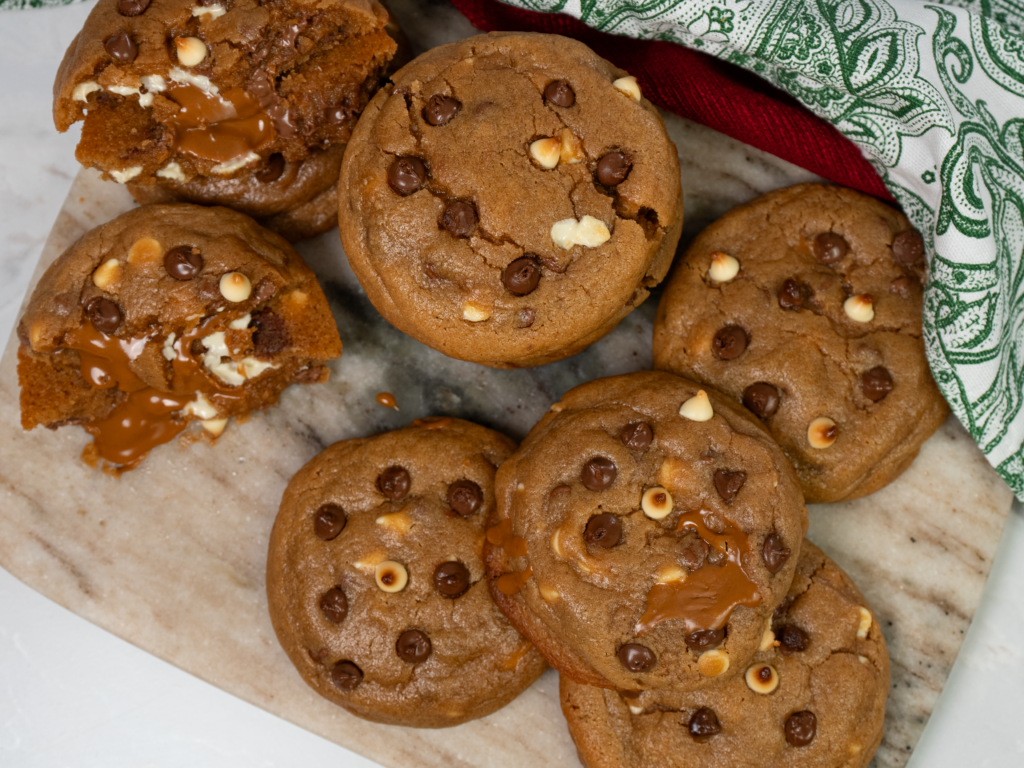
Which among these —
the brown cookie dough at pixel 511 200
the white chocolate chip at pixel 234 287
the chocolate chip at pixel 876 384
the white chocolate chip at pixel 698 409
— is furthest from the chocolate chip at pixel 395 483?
the chocolate chip at pixel 876 384

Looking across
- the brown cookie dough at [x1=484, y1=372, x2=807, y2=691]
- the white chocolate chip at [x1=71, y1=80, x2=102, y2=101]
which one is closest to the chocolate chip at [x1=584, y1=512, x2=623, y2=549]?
the brown cookie dough at [x1=484, y1=372, x2=807, y2=691]

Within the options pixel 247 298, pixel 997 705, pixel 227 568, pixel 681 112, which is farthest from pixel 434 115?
pixel 997 705

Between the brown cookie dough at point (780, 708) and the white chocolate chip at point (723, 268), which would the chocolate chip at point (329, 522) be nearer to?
the brown cookie dough at point (780, 708)

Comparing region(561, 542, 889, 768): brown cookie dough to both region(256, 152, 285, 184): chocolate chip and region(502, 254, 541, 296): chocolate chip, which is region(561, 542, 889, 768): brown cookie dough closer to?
region(502, 254, 541, 296): chocolate chip

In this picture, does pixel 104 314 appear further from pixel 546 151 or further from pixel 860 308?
pixel 860 308

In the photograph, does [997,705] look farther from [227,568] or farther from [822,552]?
[227,568]
